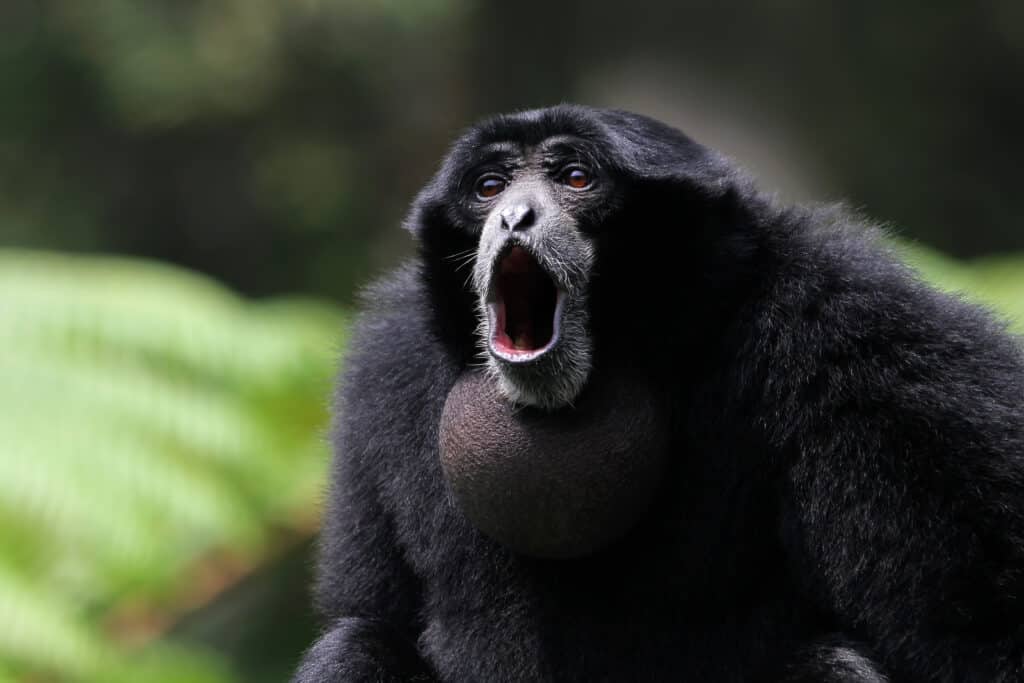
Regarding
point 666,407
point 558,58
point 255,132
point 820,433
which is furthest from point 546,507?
point 255,132

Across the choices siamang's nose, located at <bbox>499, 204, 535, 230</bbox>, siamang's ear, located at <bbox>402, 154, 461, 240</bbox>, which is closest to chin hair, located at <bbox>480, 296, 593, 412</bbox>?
siamang's nose, located at <bbox>499, 204, 535, 230</bbox>

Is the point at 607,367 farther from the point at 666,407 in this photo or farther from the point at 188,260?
the point at 188,260

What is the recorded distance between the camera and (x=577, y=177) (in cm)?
392

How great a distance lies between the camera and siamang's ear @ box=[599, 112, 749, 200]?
3.86 m

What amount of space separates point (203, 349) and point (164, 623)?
159cm

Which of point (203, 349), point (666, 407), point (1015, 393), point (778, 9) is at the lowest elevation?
point (203, 349)

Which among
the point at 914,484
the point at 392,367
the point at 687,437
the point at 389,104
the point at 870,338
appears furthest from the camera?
the point at 389,104

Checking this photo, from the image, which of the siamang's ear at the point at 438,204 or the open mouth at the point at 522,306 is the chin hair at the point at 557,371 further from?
the siamang's ear at the point at 438,204

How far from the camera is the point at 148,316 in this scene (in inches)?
299

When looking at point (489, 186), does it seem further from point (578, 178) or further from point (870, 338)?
point (870, 338)

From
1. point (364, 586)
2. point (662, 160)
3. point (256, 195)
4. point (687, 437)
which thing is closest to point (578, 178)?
point (662, 160)

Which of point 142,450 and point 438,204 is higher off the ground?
point 438,204

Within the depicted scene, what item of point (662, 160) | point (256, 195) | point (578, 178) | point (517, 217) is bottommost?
point (256, 195)

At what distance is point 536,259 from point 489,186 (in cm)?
38
